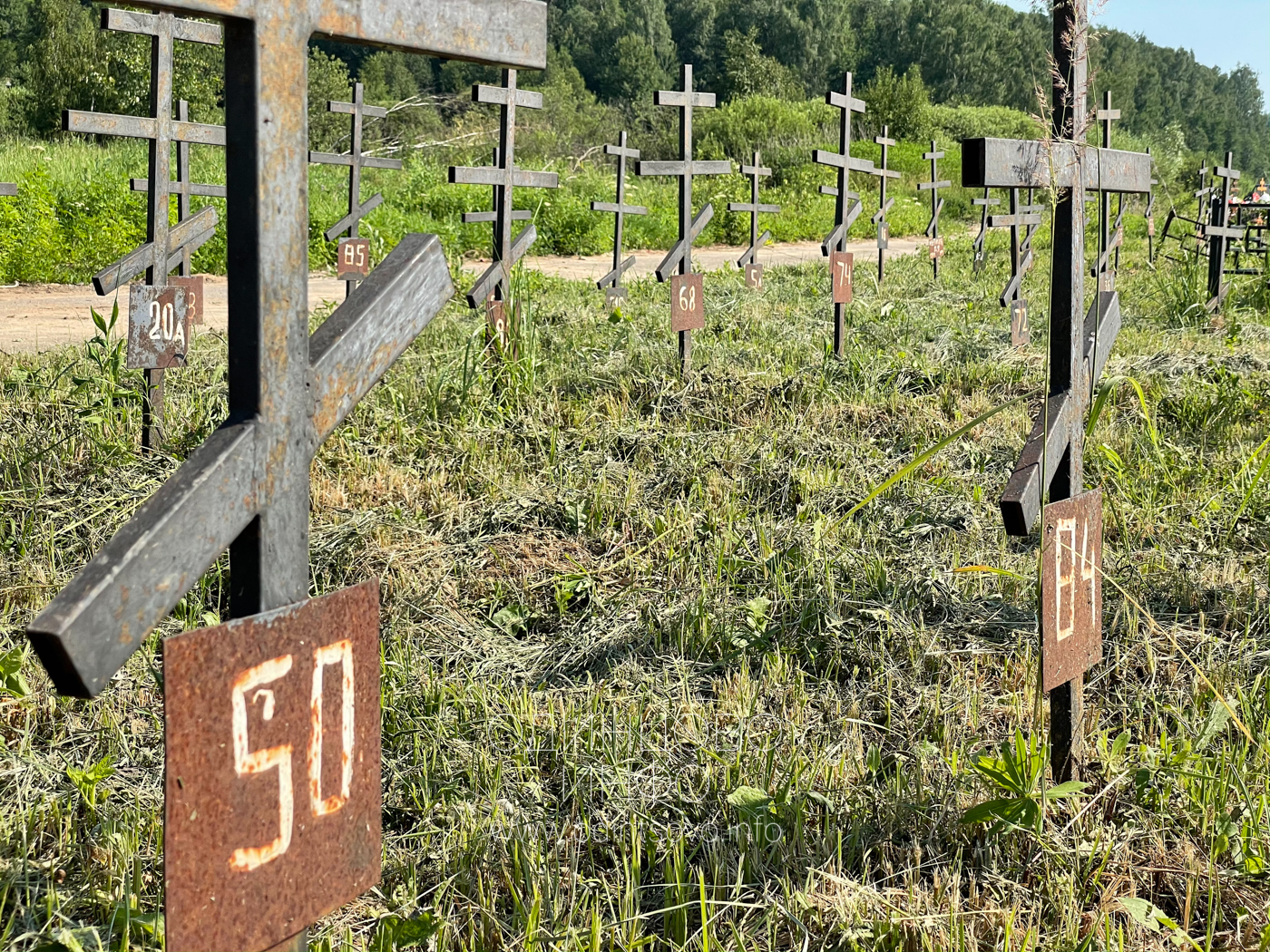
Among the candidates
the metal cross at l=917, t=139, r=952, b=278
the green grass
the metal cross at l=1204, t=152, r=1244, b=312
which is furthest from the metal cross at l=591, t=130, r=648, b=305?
the metal cross at l=1204, t=152, r=1244, b=312

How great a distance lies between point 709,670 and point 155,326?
3.02m

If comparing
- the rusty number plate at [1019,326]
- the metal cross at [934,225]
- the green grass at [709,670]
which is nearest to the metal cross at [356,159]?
the green grass at [709,670]

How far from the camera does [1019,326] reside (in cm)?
841

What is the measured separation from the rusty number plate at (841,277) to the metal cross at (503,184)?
2.05 metres

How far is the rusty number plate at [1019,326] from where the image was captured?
8250 mm

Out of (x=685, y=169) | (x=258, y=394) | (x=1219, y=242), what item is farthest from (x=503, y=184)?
(x=1219, y=242)

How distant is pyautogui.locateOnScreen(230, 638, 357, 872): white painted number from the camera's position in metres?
1.43

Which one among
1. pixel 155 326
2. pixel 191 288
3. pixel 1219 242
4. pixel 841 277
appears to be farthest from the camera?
pixel 1219 242

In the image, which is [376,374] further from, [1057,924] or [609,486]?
[609,486]

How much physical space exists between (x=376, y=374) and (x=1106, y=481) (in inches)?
149

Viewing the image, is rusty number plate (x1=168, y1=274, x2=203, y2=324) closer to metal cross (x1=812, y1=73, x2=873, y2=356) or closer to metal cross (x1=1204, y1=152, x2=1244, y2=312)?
metal cross (x1=812, y1=73, x2=873, y2=356)

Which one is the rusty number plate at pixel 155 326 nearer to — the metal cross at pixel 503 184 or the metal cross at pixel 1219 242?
the metal cross at pixel 503 184

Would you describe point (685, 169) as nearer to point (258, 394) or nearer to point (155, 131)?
point (155, 131)

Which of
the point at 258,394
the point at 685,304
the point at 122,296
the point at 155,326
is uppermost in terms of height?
the point at 122,296
